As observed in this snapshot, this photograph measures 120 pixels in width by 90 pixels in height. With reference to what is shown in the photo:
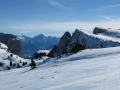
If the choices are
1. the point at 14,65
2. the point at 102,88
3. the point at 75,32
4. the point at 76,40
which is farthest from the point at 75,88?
the point at 75,32

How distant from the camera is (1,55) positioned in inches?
3991

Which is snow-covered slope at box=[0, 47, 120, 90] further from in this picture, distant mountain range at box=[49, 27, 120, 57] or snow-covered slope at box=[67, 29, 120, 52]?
snow-covered slope at box=[67, 29, 120, 52]

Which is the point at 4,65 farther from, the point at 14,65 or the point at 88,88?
the point at 88,88

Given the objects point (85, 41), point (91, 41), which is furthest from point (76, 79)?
point (85, 41)

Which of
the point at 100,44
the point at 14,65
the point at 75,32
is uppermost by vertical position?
the point at 75,32

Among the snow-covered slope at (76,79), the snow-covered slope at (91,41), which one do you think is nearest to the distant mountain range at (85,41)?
the snow-covered slope at (91,41)

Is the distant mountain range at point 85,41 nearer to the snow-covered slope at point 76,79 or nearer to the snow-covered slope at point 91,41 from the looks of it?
the snow-covered slope at point 91,41

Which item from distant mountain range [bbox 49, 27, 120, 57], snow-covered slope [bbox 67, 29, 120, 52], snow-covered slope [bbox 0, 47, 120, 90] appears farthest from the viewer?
distant mountain range [bbox 49, 27, 120, 57]

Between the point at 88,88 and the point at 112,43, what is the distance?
3863 inches

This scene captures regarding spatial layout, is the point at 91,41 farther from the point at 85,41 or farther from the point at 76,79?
the point at 76,79

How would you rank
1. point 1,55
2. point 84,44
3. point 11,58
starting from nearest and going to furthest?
1. point 11,58
2. point 1,55
3. point 84,44

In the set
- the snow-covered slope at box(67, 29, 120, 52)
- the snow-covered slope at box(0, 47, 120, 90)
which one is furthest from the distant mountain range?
the snow-covered slope at box(0, 47, 120, 90)

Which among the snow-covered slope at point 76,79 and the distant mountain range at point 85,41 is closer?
the snow-covered slope at point 76,79

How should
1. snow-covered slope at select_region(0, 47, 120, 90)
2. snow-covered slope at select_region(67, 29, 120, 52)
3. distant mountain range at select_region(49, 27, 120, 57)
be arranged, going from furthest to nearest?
distant mountain range at select_region(49, 27, 120, 57) < snow-covered slope at select_region(67, 29, 120, 52) < snow-covered slope at select_region(0, 47, 120, 90)
